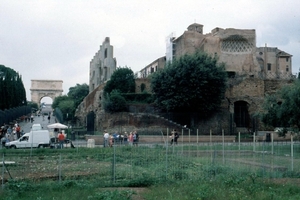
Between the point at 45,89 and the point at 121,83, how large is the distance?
64.5 metres

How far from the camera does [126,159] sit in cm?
1588

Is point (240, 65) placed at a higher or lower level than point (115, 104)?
higher

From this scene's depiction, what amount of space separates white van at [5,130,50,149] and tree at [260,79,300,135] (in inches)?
591

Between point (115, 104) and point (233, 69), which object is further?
point (233, 69)

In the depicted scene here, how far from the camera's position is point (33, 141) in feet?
88.4

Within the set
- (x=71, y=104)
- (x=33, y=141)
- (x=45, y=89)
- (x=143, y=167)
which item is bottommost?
(x=143, y=167)

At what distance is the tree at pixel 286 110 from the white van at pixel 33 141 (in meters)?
15.0

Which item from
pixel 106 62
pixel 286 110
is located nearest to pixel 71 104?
pixel 106 62

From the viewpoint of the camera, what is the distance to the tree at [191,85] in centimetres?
3562

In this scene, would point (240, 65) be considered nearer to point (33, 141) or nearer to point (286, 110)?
point (286, 110)

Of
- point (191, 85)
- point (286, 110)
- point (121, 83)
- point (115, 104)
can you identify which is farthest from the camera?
point (121, 83)

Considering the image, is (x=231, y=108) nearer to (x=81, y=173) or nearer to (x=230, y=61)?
(x=230, y=61)

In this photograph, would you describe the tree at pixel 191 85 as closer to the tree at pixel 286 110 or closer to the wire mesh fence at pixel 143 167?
the tree at pixel 286 110

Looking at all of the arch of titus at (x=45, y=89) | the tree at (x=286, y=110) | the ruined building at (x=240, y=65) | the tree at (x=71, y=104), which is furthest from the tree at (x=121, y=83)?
the arch of titus at (x=45, y=89)
